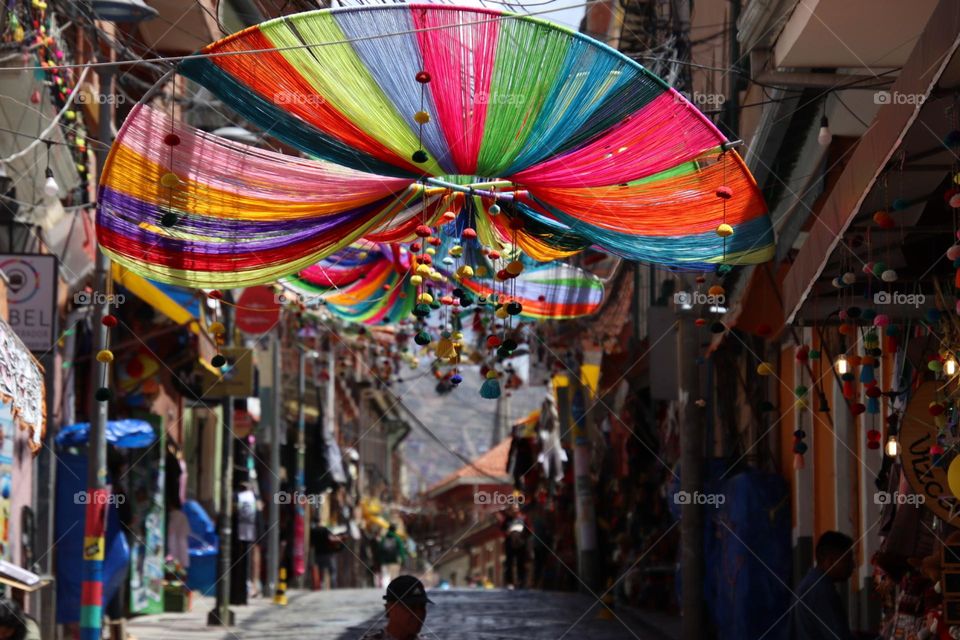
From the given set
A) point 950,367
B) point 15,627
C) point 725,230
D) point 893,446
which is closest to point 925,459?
point 893,446

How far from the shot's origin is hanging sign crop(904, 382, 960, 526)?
9.02 m

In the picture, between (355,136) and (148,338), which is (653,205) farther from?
(148,338)

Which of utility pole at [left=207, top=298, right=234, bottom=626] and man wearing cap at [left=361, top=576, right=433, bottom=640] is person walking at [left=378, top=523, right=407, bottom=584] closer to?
utility pole at [left=207, top=298, right=234, bottom=626]

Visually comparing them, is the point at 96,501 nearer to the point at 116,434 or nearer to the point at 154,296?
the point at 116,434

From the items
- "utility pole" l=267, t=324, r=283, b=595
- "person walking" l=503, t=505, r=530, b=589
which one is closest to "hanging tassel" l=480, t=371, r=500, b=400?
"utility pole" l=267, t=324, r=283, b=595

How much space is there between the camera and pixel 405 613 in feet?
24.3

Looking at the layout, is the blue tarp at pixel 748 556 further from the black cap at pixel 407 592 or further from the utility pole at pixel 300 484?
the utility pole at pixel 300 484

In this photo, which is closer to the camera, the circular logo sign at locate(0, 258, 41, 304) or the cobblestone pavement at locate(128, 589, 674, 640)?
the circular logo sign at locate(0, 258, 41, 304)

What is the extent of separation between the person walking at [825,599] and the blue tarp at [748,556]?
4.69 metres

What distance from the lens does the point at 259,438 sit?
123 ft

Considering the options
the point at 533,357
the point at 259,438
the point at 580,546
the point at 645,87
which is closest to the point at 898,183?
the point at 645,87

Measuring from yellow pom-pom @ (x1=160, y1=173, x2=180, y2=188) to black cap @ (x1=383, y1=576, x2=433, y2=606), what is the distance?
3410 mm

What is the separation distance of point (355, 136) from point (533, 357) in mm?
20491

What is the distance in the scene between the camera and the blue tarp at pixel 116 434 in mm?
18484
